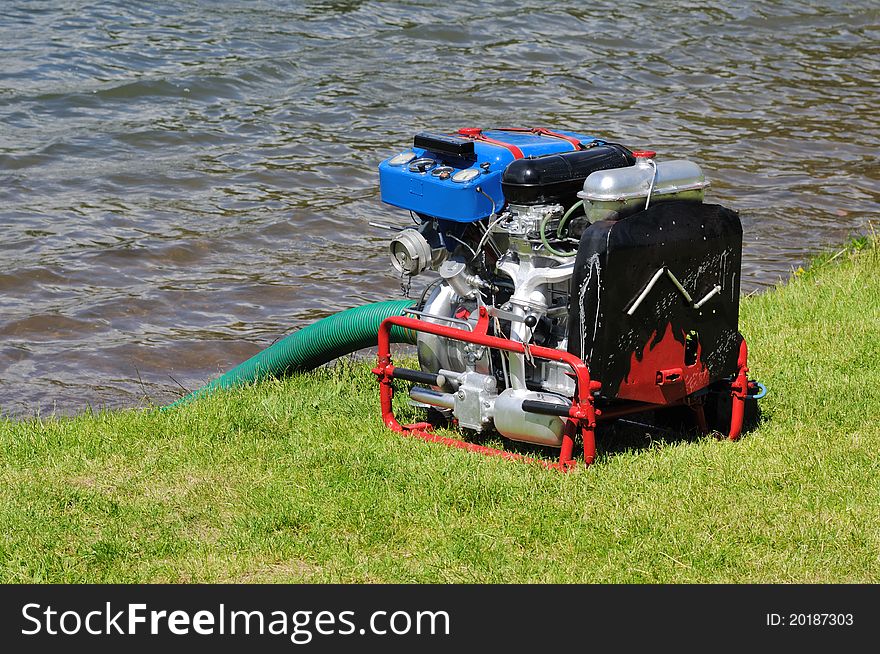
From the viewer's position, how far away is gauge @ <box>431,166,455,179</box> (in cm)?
566

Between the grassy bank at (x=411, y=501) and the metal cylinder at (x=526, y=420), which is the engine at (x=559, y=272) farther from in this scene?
the grassy bank at (x=411, y=501)

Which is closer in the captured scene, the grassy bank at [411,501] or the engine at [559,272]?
the grassy bank at [411,501]

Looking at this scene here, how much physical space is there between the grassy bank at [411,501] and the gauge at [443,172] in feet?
4.11

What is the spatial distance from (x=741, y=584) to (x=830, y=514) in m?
0.70

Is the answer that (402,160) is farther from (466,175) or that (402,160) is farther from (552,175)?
(552,175)

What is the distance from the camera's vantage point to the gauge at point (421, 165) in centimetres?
577

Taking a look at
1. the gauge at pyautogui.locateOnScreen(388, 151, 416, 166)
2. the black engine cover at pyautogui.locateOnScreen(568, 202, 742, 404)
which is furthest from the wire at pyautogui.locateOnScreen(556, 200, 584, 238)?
the gauge at pyautogui.locateOnScreen(388, 151, 416, 166)

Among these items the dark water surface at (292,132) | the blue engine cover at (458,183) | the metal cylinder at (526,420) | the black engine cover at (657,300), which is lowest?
the dark water surface at (292,132)

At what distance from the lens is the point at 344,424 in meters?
6.07

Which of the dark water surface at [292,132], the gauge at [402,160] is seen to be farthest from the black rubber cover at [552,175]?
the dark water surface at [292,132]

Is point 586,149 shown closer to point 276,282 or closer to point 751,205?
point 276,282

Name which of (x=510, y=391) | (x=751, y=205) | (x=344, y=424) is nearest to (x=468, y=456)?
(x=510, y=391)

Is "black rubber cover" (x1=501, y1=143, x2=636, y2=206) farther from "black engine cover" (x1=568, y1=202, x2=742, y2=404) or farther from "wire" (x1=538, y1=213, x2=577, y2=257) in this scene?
"black engine cover" (x1=568, y1=202, x2=742, y2=404)

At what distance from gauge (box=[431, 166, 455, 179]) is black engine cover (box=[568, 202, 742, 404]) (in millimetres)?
778
